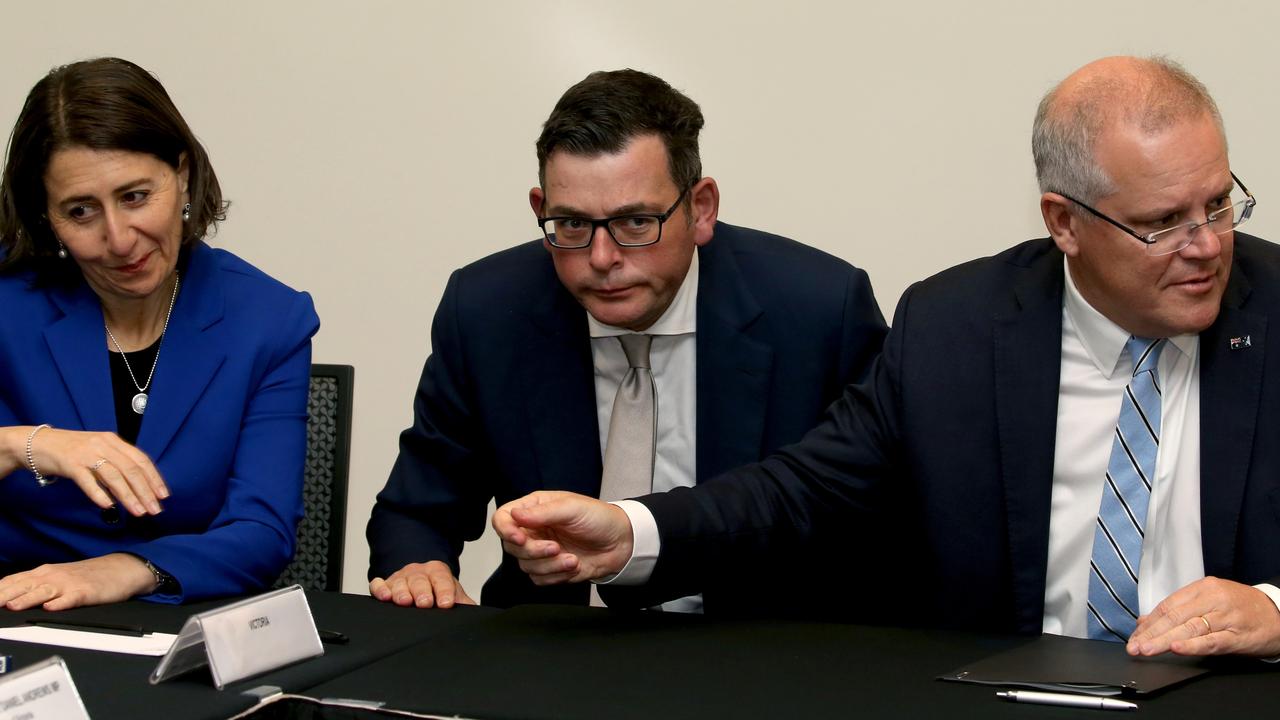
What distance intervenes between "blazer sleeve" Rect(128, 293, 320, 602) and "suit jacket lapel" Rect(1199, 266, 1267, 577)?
1400 millimetres

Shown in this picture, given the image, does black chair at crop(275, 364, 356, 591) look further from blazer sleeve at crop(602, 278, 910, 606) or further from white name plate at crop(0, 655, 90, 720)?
white name plate at crop(0, 655, 90, 720)

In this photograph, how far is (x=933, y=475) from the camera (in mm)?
2018

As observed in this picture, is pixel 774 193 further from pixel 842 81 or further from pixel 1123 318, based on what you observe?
pixel 1123 318

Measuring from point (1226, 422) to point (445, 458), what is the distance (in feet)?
4.21

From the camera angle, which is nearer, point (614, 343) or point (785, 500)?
point (785, 500)

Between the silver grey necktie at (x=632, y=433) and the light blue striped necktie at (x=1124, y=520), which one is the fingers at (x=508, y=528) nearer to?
the silver grey necktie at (x=632, y=433)

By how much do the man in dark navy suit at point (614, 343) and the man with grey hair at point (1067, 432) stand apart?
0.21 meters

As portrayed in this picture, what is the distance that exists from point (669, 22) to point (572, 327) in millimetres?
1207

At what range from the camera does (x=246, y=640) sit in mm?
1492

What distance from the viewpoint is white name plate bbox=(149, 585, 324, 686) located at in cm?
144

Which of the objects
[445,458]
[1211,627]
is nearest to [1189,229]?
[1211,627]

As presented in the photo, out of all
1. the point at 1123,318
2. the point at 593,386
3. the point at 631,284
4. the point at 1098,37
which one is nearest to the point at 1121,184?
the point at 1123,318

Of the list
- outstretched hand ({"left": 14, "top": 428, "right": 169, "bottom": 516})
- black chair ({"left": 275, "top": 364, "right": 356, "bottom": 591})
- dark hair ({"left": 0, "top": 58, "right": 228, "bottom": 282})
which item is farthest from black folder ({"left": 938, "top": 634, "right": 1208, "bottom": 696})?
dark hair ({"left": 0, "top": 58, "right": 228, "bottom": 282})

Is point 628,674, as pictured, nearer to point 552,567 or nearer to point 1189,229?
point 552,567
